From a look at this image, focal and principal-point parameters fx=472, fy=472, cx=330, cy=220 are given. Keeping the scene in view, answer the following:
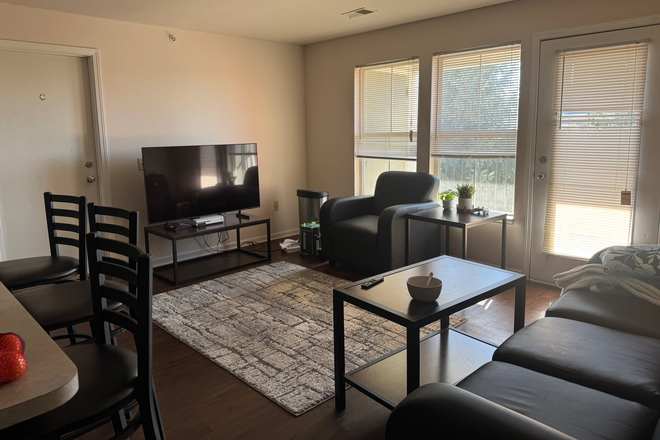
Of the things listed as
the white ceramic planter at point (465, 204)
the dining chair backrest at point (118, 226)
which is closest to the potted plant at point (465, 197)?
the white ceramic planter at point (465, 204)

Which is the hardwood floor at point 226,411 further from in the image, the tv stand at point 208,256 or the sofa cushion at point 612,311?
the tv stand at point 208,256

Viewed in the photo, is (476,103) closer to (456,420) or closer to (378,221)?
(378,221)

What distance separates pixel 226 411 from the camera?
2.26m

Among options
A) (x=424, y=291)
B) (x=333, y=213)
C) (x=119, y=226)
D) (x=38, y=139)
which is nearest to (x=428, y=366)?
(x=424, y=291)

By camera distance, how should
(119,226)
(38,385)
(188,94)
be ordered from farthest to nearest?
(188,94) → (119,226) → (38,385)

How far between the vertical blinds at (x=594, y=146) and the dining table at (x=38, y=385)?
374 cm

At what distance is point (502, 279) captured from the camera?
2.40m

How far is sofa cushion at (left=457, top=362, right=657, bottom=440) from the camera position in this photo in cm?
138

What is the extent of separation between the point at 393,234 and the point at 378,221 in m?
0.19

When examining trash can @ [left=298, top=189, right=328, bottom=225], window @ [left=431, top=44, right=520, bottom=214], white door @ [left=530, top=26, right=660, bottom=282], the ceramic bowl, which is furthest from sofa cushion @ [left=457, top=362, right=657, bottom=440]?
trash can @ [left=298, top=189, right=328, bottom=225]

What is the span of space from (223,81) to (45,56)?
1.65 m

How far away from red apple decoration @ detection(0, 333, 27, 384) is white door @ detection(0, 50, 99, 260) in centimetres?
356

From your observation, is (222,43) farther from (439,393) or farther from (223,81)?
(439,393)

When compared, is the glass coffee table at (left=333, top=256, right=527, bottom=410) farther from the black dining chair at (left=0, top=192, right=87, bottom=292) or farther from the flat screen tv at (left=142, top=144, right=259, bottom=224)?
the flat screen tv at (left=142, top=144, right=259, bottom=224)
